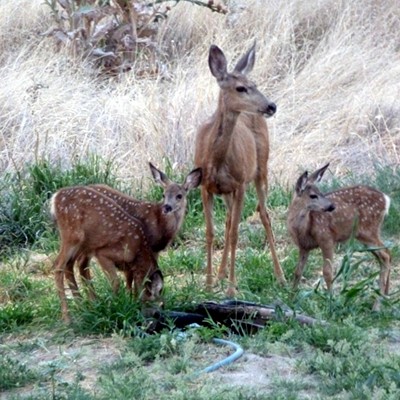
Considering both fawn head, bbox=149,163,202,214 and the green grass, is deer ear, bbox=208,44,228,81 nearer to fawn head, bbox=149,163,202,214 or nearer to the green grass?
fawn head, bbox=149,163,202,214

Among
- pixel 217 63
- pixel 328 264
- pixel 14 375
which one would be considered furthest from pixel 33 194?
pixel 14 375

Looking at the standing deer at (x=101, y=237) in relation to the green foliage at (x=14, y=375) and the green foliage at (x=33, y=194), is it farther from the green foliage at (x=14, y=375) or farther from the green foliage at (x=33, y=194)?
the green foliage at (x=33, y=194)

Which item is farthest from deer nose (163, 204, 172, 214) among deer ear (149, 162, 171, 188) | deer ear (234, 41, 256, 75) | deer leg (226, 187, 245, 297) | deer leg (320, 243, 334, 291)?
deer ear (234, 41, 256, 75)

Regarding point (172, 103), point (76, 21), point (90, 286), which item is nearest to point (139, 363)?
point (90, 286)

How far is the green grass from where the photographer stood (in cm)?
622

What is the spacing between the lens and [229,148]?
30.6 ft

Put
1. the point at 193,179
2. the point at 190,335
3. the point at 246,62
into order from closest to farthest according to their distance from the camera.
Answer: the point at 190,335 → the point at 193,179 → the point at 246,62

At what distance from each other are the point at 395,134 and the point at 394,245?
3903mm

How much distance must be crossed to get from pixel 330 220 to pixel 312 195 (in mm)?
229

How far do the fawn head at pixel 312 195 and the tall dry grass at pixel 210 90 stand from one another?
330cm

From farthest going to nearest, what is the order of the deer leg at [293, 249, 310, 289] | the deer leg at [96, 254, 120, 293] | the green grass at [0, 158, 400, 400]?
the deer leg at [293, 249, 310, 289], the deer leg at [96, 254, 120, 293], the green grass at [0, 158, 400, 400]

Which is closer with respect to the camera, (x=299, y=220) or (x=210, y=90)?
(x=299, y=220)

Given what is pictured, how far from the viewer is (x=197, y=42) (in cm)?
1606

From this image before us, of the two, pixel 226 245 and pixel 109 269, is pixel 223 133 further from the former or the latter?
pixel 109 269
